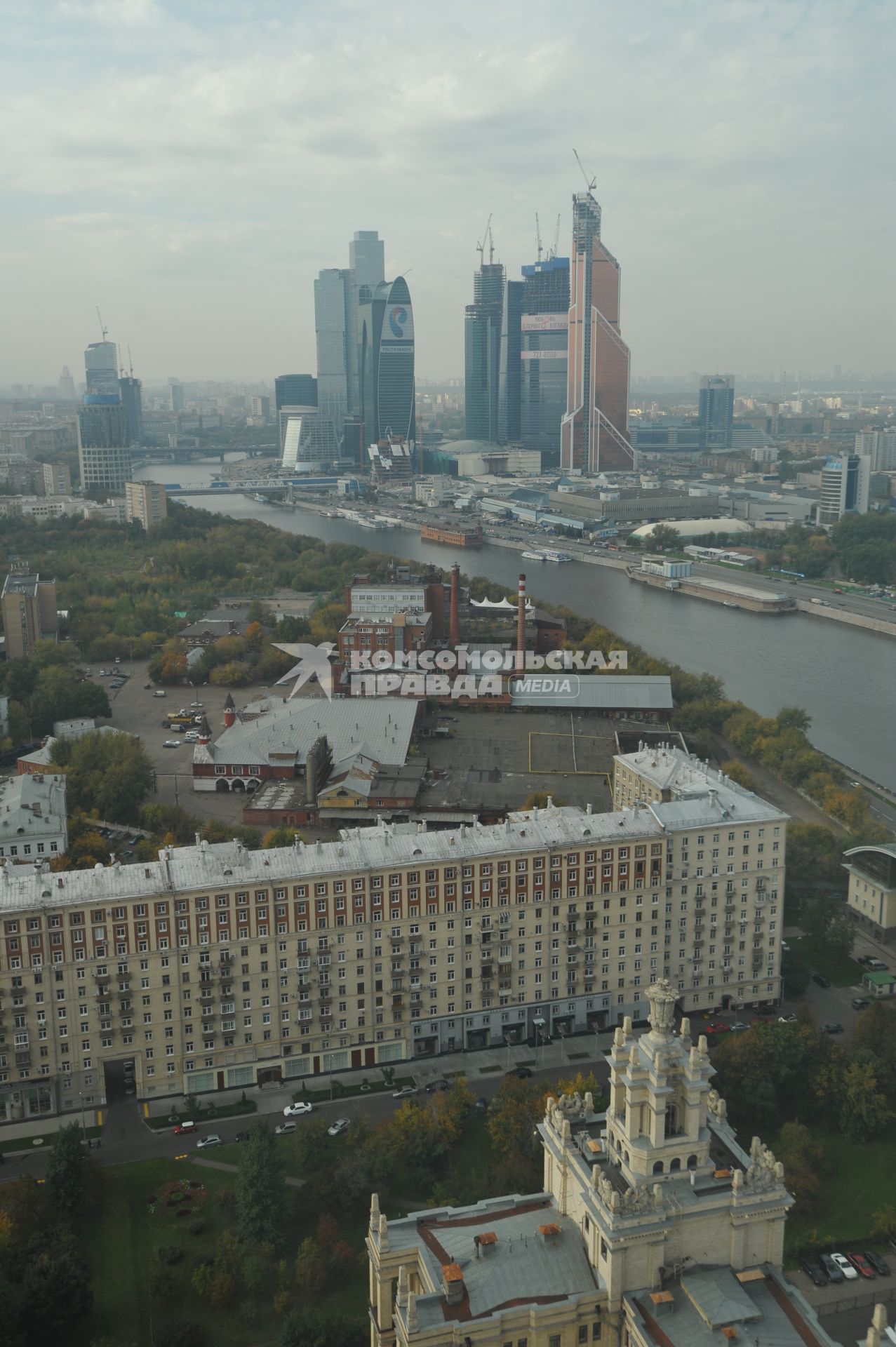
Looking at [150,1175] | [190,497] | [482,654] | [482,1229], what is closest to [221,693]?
[482,654]

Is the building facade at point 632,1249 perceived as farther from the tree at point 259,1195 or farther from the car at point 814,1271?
the car at point 814,1271

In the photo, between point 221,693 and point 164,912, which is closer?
point 164,912

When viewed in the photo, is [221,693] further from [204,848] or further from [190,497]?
[190,497]

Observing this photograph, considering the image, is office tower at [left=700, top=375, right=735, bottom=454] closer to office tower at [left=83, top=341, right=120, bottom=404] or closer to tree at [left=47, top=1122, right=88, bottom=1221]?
office tower at [left=83, top=341, right=120, bottom=404]

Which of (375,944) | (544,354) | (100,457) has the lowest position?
(375,944)

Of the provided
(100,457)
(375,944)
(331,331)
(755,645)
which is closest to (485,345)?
(331,331)

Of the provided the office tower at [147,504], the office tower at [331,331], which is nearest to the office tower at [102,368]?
the office tower at [331,331]

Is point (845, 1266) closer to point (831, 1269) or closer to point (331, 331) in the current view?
point (831, 1269)
